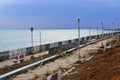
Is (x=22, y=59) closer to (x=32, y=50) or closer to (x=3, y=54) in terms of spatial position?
(x=3, y=54)

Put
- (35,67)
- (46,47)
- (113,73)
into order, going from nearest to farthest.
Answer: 1. (113,73)
2. (35,67)
3. (46,47)

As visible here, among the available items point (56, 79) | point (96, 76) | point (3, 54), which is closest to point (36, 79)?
point (96, 76)

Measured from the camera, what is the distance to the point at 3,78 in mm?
18750

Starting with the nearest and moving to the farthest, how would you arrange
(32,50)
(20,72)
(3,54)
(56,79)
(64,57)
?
(56,79) → (20,72) → (64,57) → (3,54) → (32,50)

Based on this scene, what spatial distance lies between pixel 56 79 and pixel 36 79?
34.1ft

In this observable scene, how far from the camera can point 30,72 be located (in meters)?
22.3

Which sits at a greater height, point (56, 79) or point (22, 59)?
point (56, 79)

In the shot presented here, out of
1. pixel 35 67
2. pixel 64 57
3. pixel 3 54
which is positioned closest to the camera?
pixel 35 67

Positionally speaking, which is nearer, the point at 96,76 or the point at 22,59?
the point at 96,76

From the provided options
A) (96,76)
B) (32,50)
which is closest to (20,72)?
(96,76)

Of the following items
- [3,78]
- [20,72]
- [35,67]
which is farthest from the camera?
[35,67]

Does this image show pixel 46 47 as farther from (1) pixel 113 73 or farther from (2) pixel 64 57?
(1) pixel 113 73

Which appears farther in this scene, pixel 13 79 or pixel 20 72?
pixel 20 72

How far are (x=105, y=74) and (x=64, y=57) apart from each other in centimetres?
2013
